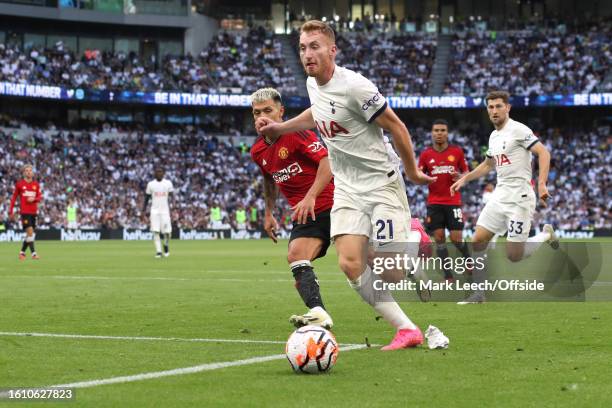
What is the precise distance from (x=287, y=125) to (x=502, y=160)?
566cm

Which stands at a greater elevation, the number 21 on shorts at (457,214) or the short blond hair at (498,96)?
the short blond hair at (498,96)

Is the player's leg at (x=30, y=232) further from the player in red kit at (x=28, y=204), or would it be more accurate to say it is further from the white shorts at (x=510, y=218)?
the white shorts at (x=510, y=218)

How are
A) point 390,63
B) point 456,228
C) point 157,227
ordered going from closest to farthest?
point 456,228, point 157,227, point 390,63

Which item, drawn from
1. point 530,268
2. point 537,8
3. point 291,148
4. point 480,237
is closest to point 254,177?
point 537,8

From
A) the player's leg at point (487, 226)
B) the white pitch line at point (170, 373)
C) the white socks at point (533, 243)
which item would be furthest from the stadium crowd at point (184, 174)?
the white pitch line at point (170, 373)

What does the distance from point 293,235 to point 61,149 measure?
49114 millimetres

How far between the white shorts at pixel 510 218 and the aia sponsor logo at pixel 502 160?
496 mm

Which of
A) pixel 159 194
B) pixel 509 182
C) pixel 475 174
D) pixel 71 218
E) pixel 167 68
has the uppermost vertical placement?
pixel 167 68

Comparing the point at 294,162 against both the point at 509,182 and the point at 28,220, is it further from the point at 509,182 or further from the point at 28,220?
the point at 28,220

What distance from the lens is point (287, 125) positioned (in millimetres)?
8484

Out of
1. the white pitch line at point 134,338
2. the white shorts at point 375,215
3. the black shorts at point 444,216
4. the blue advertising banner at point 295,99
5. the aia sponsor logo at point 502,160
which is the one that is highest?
the blue advertising banner at point 295,99

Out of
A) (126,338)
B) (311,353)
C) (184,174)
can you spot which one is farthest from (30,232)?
(184,174)

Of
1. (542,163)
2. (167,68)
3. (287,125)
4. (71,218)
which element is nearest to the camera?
(287,125)

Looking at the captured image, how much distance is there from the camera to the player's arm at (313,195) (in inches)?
322
